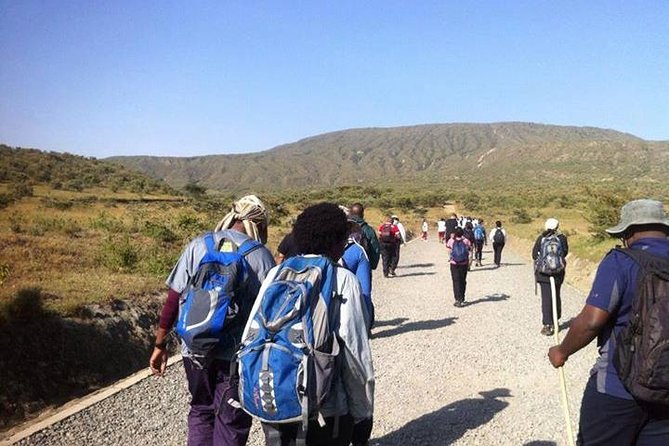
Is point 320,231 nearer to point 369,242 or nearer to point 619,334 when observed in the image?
point 619,334

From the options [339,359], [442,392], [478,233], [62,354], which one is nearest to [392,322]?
[442,392]

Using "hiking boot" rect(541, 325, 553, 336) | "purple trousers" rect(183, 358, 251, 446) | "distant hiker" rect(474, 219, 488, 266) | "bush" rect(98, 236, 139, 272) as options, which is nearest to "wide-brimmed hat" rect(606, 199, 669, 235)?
"purple trousers" rect(183, 358, 251, 446)

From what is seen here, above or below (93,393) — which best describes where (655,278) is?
above

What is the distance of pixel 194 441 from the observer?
3625 millimetres

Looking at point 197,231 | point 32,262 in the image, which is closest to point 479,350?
point 32,262

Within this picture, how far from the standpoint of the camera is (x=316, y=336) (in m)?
2.60

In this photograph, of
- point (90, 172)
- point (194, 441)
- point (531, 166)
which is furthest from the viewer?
point (531, 166)

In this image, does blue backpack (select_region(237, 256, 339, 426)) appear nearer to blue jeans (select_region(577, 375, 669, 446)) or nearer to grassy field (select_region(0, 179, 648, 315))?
blue jeans (select_region(577, 375, 669, 446))

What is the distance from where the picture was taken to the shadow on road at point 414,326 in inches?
393

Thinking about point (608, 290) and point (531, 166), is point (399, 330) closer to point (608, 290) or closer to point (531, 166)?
point (608, 290)

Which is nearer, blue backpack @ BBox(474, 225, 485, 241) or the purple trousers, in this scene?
the purple trousers

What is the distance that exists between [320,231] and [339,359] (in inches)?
25.2

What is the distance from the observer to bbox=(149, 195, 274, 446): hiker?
11.0 ft

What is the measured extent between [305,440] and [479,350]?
21.6 feet
